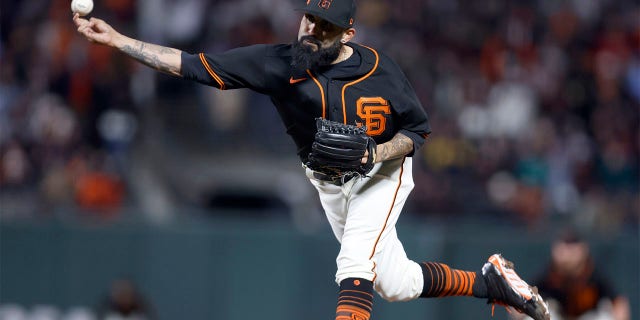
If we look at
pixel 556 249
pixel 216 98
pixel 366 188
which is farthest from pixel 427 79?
pixel 366 188

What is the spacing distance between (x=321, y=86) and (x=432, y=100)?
7.82 metres

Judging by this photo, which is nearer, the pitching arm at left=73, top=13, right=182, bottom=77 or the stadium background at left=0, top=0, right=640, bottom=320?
the pitching arm at left=73, top=13, right=182, bottom=77

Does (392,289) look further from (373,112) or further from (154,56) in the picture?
(154,56)

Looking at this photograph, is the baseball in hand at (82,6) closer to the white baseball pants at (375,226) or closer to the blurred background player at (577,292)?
the white baseball pants at (375,226)

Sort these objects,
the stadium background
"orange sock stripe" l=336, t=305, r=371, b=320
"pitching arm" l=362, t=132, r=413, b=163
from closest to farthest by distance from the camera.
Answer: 1. "orange sock stripe" l=336, t=305, r=371, b=320
2. "pitching arm" l=362, t=132, r=413, b=163
3. the stadium background

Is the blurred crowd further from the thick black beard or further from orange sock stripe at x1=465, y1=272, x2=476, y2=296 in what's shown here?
the thick black beard

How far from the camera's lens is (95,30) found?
18.9 ft

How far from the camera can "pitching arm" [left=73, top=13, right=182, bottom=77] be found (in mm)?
5719

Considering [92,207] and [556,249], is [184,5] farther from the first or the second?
[556,249]

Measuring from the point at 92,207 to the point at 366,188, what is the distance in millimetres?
6460

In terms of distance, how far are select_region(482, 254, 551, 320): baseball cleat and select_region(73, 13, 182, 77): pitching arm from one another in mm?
2188

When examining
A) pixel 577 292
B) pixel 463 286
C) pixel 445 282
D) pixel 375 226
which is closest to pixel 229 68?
pixel 375 226

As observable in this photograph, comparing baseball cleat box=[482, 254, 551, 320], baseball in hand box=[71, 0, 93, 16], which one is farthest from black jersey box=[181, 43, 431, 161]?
baseball cleat box=[482, 254, 551, 320]

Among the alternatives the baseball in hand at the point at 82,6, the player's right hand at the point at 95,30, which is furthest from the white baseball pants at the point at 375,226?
the baseball in hand at the point at 82,6
